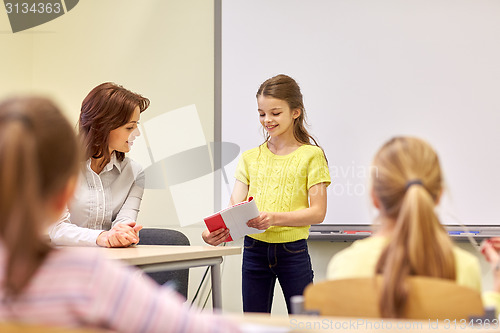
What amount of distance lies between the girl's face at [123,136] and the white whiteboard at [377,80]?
0.86 m

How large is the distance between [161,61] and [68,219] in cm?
144

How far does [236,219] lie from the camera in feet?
7.06

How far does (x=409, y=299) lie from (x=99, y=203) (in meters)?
1.69

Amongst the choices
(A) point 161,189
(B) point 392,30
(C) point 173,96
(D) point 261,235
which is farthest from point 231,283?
(B) point 392,30

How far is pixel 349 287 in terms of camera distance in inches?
39.0

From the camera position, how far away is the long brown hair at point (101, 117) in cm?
237

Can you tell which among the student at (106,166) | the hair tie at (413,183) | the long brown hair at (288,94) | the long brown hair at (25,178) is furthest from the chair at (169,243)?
the long brown hair at (25,178)

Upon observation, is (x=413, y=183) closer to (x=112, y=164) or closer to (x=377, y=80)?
(x=112, y=164)

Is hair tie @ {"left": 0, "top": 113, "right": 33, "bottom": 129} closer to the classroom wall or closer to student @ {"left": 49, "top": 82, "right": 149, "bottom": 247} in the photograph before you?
student @ {"left": 49, "top": 82, "right": 149, "bottom": 247}

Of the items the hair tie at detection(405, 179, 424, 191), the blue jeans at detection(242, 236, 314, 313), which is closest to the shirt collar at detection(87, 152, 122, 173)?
the blue jeans at detection(242, 236, 314, 313)

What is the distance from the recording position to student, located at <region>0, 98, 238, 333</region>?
0.74 m

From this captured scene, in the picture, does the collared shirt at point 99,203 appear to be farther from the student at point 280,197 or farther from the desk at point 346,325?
the desk at point 346,325

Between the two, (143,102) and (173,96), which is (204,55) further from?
(143,102)

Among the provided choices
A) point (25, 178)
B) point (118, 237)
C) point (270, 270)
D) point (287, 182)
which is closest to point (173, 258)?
point (118, 237)
